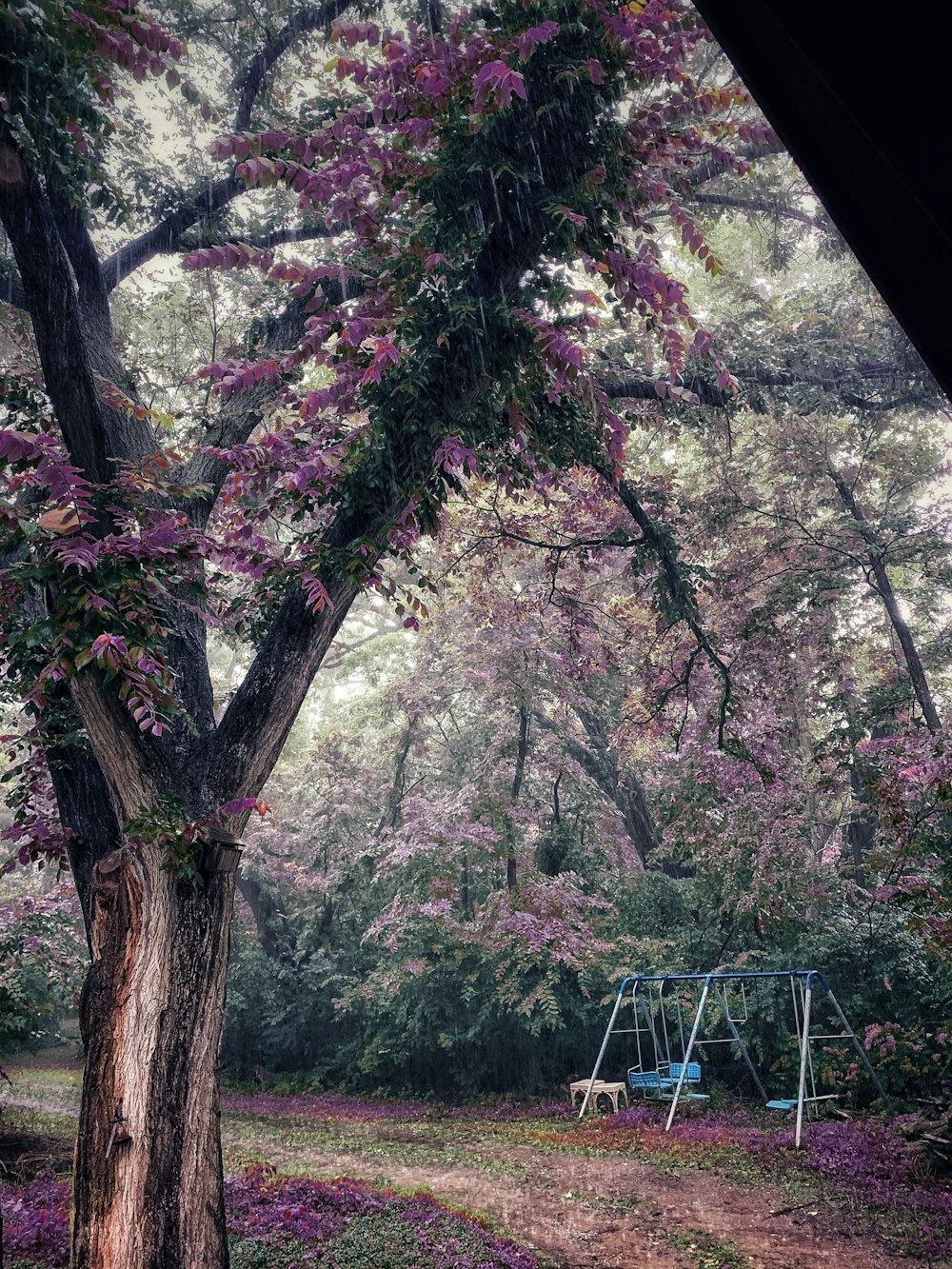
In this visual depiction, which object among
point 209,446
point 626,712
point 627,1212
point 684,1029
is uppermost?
point 209,446

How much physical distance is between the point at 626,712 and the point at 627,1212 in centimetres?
553

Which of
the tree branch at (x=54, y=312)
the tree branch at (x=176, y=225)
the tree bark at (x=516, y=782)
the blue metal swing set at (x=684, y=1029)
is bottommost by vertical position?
the blue metal swing set at (x=684, y=1029)

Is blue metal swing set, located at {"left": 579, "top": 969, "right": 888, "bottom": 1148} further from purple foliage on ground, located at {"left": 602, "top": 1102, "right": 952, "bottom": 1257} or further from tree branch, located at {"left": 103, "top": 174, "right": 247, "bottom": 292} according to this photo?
tree branch, located at {"left": 103, "top": 174, "right": 247, "bottom": 292}

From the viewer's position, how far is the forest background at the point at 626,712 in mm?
7434

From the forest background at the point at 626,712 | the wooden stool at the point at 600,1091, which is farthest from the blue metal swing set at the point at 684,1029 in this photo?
the forest background at the point at 626,712

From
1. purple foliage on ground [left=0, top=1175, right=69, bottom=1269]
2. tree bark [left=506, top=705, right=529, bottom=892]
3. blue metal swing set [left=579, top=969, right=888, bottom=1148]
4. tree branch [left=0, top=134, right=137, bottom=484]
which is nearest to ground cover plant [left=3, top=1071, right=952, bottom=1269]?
purple foliage on ground [left=0, top=1175, right=69, bottom=1269]

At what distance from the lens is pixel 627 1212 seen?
641 centimetres

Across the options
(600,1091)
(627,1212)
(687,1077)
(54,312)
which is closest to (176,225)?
(54,312)

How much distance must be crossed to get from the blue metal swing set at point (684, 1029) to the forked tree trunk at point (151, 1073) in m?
6.49

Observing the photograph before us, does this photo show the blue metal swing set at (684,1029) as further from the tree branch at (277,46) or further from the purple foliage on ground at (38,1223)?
the tree branch at (277,46)

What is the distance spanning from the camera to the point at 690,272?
12445 mm

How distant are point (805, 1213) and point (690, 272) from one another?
1205cm

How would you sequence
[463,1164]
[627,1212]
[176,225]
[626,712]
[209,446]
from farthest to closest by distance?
[626,712] < [463,1164] < [627,1212] < [176,225] < [209,446]

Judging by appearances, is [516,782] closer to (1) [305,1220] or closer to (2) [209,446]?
(1) [305,1220]
